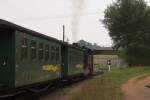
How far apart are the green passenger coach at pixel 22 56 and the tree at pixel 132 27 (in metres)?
40.8

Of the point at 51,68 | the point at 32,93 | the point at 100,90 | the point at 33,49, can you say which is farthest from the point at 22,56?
the point at 100,90

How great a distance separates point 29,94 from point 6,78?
4213 mm

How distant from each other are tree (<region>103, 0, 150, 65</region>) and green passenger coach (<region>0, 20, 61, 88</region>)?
134ft

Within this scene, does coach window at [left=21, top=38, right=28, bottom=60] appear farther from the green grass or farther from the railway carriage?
the green grass

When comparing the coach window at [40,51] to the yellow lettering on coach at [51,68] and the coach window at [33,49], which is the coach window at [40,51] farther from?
the coach window at [33,49]

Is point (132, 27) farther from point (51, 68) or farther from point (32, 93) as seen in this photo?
point (32, 93)

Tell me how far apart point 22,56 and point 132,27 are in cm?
4594

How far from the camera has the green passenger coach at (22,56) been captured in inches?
610

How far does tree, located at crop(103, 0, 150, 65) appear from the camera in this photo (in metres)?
60.8

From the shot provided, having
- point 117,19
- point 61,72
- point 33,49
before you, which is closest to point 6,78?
point 33,49

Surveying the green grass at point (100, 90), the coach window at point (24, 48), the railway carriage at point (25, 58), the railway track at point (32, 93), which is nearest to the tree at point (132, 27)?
the green grass at point (100, 90)

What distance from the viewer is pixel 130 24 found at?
61.2 m

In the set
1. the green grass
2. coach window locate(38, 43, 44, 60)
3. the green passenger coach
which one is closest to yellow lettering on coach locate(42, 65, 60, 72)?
the green passenger coach

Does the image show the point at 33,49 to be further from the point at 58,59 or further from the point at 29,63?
the point at 58,59
